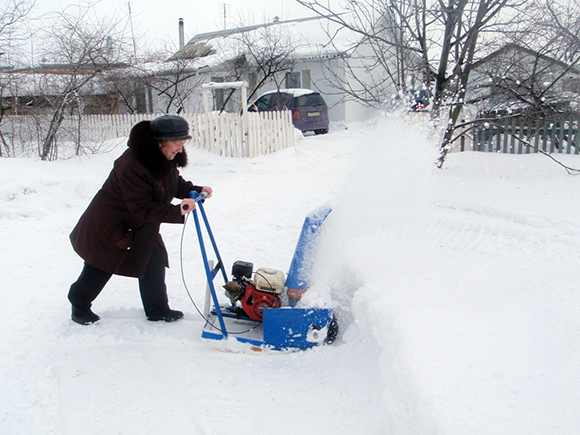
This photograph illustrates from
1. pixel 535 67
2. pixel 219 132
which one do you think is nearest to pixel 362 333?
pixel 535 67

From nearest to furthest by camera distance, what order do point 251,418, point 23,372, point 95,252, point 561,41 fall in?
point 251,418, point 23,372, point 95,252, point 561,41

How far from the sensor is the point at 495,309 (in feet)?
8.79

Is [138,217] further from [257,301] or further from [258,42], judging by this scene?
[258,42]

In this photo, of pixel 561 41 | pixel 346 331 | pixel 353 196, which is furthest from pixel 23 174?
pixel 561 41

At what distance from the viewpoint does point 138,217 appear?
2.79 meters

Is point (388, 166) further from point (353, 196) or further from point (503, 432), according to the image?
point (503, 432)

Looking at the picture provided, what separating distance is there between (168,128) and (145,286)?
1.19m

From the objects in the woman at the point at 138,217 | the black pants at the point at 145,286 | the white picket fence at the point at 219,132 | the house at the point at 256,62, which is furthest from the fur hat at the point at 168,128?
the house at the point at 256,62

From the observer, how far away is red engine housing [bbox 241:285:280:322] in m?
3.07

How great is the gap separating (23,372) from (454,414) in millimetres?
2463

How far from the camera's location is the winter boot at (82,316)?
3215 mm

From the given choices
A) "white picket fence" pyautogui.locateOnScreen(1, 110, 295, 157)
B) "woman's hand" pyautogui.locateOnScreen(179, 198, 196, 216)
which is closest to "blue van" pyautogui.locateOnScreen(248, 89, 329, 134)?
"white picket fence" pyautogui.locateOnScreen(1, 110, 295, 157)

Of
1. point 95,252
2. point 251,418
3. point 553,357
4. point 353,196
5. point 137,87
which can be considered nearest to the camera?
point 553,357

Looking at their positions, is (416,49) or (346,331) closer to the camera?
(346,331)
